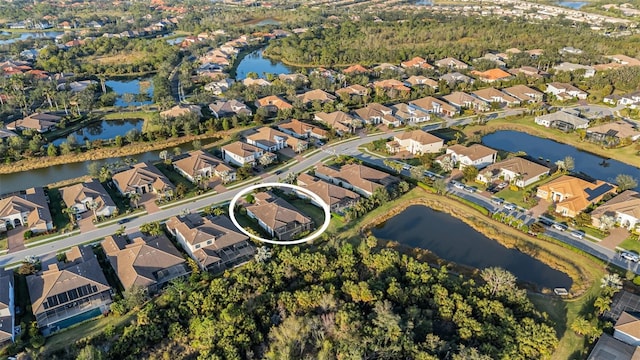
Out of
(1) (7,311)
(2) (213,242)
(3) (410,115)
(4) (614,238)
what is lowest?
(4) (614,238)

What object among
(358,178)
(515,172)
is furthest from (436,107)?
(358,178)

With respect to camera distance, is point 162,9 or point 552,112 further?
point 162,9

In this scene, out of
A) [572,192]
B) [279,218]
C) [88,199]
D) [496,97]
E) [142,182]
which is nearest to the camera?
[279,218]

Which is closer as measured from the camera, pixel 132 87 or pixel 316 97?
pixel 316 97

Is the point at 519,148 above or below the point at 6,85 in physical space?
below

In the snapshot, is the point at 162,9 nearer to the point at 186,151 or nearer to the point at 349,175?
the point at 186,151

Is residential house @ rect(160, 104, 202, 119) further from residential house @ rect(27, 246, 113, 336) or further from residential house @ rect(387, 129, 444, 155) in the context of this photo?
residential house @ rect(27, 246, 113, 336)

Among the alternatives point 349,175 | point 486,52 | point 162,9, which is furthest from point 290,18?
point 349,175

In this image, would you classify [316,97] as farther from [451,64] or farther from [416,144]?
[451,64]
